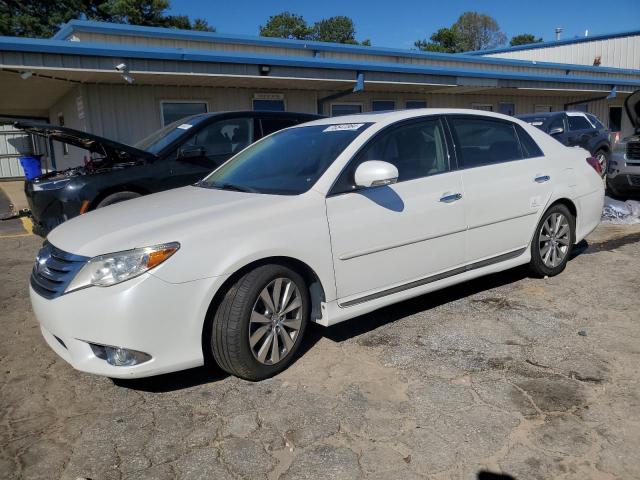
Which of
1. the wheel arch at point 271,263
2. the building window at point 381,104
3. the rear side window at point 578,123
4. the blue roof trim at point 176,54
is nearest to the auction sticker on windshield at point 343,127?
the wheel arch at point 271,263

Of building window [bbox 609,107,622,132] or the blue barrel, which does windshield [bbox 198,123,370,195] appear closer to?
the blue barrel

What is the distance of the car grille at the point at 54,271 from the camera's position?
9.53ft

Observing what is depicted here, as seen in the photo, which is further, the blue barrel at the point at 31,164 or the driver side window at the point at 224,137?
the blue barrel at the point at 31,164

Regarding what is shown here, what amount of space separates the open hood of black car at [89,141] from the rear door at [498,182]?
3.71 meters

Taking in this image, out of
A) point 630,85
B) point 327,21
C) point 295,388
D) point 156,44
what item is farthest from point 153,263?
point 327,21

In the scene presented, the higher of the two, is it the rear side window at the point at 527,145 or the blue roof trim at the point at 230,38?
the blue roof trim at the point at 230,38

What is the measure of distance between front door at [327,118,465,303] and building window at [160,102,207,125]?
925 cm

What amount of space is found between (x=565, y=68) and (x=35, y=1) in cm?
3468

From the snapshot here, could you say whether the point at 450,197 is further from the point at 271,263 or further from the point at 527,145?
the point at 271,263

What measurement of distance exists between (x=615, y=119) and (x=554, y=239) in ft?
77.3

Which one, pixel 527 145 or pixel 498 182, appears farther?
pixel 527 145

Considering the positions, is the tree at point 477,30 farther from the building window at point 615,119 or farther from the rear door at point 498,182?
the rear door at point 498,182

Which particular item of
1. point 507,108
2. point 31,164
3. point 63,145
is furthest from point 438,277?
point 507,108

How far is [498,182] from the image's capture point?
14.1 ft
